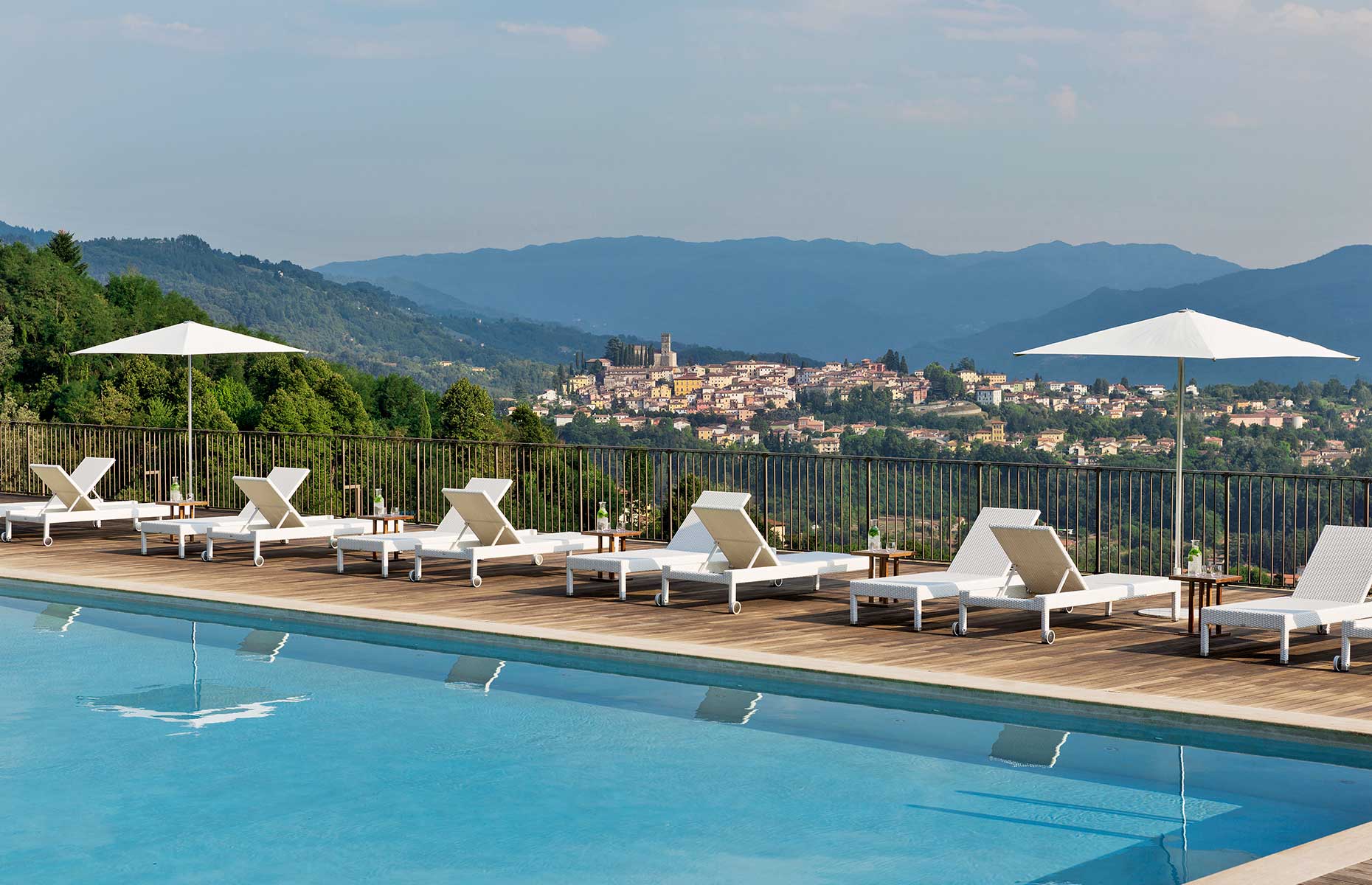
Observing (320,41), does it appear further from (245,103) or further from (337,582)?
(337,582)

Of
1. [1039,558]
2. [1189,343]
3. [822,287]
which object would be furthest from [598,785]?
[822,287]

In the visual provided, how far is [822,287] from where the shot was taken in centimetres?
12481

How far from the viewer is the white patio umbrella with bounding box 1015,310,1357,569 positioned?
31.5ft

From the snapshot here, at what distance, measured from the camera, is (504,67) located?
75562 mm

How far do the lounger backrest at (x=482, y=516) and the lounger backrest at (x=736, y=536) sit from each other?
2.00 metres

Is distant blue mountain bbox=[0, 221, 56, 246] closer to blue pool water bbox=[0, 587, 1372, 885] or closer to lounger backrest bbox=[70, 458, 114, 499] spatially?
lounger backrest bbox=[70, 458, 114, 499]

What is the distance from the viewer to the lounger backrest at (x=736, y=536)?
401 inches

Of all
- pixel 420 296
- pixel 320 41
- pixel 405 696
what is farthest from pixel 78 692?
pixel 420 296

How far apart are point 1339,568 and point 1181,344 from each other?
1.79 meters

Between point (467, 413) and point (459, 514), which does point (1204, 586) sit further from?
point (467, 413)

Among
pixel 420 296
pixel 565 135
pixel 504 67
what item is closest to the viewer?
pixel 504 67

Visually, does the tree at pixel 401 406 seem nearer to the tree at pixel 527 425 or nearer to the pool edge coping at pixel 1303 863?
the tree at pixel 527 425

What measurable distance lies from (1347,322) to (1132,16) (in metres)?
25.8

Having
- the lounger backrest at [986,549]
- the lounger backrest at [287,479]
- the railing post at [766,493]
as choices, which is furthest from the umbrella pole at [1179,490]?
the lounger backrest at [287,479]
